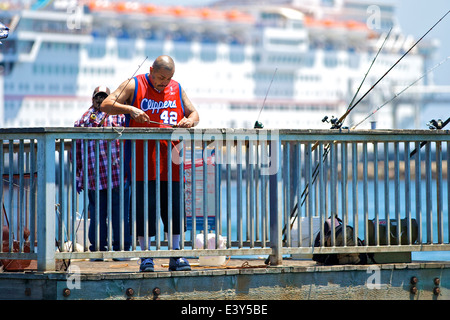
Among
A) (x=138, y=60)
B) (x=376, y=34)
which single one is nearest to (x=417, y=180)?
(x=138, y=60)

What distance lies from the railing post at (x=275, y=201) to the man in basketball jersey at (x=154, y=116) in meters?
0.50

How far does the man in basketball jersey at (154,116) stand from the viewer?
4.96m

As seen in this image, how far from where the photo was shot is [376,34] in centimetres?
9850

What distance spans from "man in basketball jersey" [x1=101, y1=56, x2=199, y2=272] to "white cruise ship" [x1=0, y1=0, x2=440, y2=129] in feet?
214

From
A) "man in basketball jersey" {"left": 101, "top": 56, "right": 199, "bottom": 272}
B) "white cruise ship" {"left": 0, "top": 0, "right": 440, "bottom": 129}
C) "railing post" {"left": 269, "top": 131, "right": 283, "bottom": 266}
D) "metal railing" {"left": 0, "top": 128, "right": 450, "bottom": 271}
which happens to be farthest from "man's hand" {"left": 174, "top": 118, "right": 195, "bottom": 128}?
"white cruise ship" {"left": 0, "top": 0, "right": 440, "bottom": 129}

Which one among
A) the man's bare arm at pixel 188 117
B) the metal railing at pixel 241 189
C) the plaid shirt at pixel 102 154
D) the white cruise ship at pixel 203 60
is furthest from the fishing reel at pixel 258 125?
the white cruise ship at pixel 203 60

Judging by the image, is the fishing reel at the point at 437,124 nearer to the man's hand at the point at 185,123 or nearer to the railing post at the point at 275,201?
the railing post at the point at 275,201

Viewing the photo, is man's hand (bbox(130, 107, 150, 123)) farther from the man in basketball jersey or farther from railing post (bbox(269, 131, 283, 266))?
railing post (bbox(269, 131, 283, 266))

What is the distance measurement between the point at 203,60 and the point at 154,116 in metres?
74.7

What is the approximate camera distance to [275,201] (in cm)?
491

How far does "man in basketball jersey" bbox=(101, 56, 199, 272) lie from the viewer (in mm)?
4965

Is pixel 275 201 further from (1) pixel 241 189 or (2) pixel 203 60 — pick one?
(2) pixel 203 60

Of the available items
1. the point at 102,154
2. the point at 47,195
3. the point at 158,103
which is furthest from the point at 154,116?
the point at 102,154

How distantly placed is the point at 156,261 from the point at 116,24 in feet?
250
